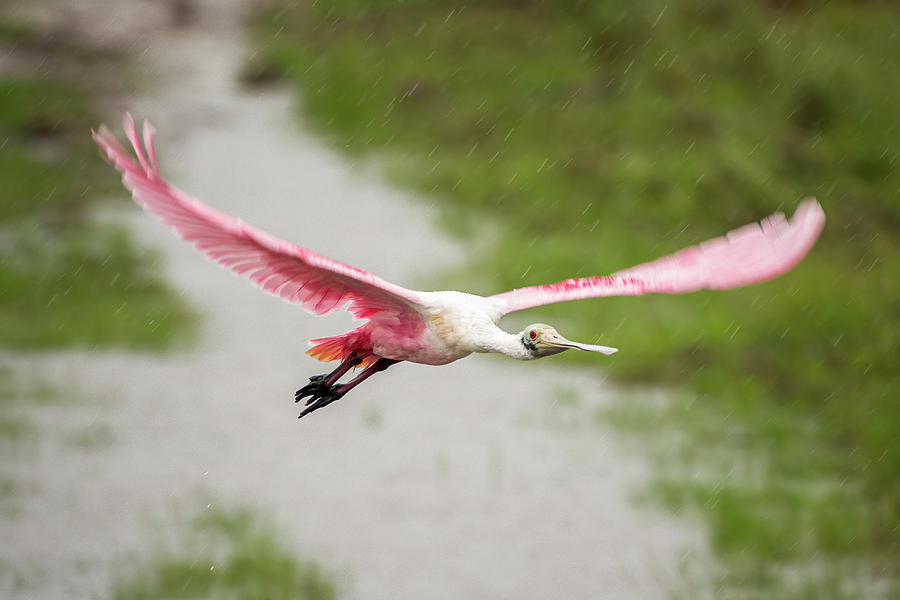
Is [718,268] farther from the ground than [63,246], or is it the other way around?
[718,268]

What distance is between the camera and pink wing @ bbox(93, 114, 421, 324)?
4441mm

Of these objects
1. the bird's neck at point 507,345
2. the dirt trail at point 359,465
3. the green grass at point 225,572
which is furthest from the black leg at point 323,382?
the dirt trail at point 359,465

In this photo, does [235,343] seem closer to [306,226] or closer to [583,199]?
[306,226]

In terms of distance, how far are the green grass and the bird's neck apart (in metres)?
4.21

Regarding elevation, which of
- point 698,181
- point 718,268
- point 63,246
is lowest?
point 63,246

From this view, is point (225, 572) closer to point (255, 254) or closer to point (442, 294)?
point (442, 294)

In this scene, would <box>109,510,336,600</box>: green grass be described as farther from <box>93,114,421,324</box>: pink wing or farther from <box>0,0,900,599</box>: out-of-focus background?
<box>93,114,421,324</box>: pink wing

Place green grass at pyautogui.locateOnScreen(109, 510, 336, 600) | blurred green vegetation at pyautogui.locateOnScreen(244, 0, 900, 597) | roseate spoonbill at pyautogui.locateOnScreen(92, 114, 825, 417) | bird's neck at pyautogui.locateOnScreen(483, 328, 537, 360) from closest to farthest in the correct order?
roseate spoonbill at pyautogui.locateOnScreen(92, 114, 825, 417) < bird's neck at pyautogui.locateOnScreen(483, 328, 537, 360) < green grass at pyautogui.locateOnScreen(109, 510, 336, 600) < blurred green vegetation at pyautogui.locateOnScreen(244, 0, 900, 597)

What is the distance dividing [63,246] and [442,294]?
960cm

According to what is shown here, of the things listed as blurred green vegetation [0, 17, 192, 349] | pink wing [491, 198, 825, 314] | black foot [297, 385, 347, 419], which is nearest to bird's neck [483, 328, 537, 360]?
pink wing [491, 198, 825, 314]

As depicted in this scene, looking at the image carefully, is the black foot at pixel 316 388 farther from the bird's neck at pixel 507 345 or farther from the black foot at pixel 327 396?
the bird's neck at pixel 507 345

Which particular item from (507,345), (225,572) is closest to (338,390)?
(507,345)

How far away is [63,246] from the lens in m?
14.1

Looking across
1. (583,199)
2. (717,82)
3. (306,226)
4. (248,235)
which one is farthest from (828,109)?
(248,235)
